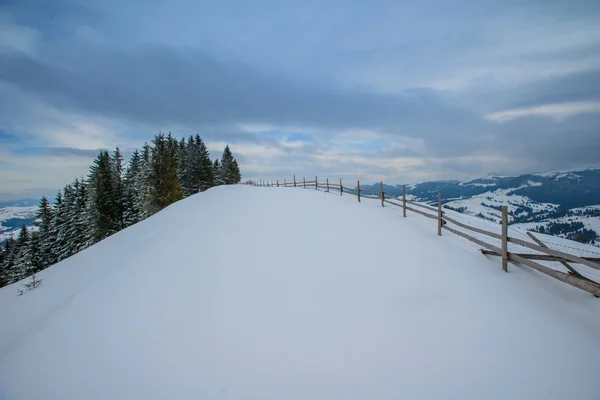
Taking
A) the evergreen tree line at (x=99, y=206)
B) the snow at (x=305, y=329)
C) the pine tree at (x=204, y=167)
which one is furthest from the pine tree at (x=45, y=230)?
the snow at (x=305, y=329)

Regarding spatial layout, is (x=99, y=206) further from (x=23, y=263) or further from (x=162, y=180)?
(x=23, y=263)

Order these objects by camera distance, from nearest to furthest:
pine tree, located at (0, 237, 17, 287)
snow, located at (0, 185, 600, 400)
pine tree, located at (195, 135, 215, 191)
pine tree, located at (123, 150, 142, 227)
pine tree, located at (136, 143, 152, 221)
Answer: snow, located at (0, 185, 600, 400) < pine tree, located at (136, 143, 152, 221) < pine tree, located at (123, 150, 142, 227) < pine tree, located at (0, 237, 17, 287) < pine tree, located at (195, 135, 215, 191)

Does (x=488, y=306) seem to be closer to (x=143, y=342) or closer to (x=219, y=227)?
(x=143, y=342)

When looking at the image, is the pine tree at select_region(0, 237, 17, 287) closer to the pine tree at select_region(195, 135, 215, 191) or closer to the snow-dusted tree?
the snow-dusted tree

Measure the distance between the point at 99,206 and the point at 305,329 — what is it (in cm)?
3383

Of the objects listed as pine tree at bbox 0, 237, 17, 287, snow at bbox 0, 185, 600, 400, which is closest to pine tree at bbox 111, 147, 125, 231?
pine tree at bbox 0, 237, 17, 287

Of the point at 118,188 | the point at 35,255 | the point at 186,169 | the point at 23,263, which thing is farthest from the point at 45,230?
the point at 186,169

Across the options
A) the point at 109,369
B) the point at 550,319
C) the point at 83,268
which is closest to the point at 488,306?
the point at 550,319

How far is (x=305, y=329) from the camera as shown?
15.6ft

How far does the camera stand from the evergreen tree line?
29.5 m

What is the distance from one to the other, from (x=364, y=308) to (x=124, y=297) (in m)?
5.69

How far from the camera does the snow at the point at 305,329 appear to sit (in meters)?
3.72

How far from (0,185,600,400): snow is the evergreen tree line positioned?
76.1 ft

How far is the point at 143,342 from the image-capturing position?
476 cm
